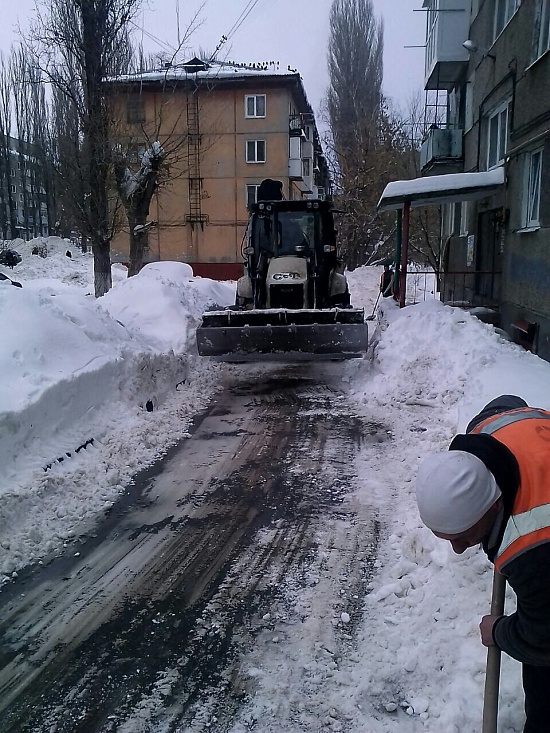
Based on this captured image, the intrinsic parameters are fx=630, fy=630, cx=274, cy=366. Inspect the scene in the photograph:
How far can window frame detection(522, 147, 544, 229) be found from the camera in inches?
411

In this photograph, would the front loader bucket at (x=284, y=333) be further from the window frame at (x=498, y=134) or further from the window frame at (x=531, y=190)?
the window frame at (x=498, y=134)

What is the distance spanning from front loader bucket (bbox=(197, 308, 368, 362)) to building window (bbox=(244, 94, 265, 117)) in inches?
1022

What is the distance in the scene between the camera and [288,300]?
33.4 feet

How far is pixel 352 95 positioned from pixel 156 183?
87.0 feet

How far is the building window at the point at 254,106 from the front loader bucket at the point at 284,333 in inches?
1022

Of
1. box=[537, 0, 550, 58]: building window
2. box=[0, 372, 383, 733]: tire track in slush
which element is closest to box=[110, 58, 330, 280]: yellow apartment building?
box=[537, 0, 550, 58]: building window

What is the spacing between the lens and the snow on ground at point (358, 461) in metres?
2.82

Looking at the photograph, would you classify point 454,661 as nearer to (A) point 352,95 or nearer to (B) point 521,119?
(B) point 521,119

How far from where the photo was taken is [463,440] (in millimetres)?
1929

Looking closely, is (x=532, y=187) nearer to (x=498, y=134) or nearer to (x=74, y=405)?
(x=498, y=134)

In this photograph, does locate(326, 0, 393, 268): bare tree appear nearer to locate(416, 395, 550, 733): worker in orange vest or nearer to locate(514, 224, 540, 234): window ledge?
locate(514, 224, 540, 234): window ledge

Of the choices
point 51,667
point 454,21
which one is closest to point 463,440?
point 51,667

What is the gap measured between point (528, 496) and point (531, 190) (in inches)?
406

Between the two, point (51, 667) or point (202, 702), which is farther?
point (51, 667)
